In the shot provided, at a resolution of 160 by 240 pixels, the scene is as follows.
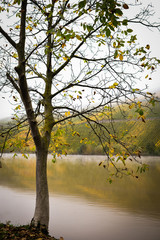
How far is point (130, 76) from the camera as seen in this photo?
516 cm

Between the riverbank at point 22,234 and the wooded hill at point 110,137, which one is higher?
the wooded hill at point 110,137

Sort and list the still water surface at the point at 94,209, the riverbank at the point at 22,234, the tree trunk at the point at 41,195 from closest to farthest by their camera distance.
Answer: the riverbank at the point at 22,234
the tree trunk at the point at 41,195
the still water surface at the point at 94,209

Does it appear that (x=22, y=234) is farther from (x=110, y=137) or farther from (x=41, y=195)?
(x=110, y=137)

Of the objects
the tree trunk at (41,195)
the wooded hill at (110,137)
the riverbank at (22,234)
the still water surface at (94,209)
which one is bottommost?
the still water surface at (94,209)

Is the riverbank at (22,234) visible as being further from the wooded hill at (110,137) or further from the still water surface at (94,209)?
the still water surface at (94,209)

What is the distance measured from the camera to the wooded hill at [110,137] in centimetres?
489

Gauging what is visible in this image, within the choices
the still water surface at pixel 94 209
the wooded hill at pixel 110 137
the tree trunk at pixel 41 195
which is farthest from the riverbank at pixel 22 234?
the still water surface at pixel 94 209

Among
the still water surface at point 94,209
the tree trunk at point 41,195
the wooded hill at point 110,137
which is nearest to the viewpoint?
the wooded hill at point 110,137

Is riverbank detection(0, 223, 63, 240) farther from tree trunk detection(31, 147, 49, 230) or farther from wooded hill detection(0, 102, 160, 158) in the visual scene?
wooded hill detection(0, 102, 160, 158)

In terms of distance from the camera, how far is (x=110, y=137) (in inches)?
204

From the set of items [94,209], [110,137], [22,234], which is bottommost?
[94,209]

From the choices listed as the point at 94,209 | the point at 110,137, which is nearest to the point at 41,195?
the point at 110,137

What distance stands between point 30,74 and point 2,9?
6.94ft

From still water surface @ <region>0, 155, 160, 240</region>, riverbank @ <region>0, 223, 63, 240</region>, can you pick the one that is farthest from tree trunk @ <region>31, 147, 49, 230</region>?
still water surface @ <region>0, 155, 160, 240</region>
